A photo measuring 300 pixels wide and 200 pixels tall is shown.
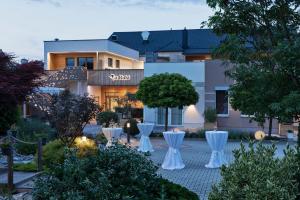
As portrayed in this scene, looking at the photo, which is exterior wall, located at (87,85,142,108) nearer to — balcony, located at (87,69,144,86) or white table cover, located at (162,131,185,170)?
balcony, located at (87,69,144,86)

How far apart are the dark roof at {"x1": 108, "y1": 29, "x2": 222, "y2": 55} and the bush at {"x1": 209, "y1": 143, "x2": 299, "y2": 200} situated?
118 ft

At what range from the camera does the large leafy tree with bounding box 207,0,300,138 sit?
21.7 ft

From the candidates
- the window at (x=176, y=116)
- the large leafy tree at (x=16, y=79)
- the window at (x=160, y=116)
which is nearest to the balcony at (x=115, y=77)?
the window at (x=160, y=116)

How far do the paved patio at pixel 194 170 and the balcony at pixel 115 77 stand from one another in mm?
12132

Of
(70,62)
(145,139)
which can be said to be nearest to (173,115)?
(145,139)

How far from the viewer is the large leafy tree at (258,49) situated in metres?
6.61

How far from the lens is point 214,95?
1112 inches

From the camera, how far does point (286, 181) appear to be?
5055 mm

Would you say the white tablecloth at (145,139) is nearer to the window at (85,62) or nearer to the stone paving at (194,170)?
the stone paving at (194,170)

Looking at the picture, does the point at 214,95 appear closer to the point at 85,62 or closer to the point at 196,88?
the point at 196,88

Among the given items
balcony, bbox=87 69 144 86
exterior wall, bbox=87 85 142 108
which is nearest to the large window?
balcony, bbox=87 69 144 86

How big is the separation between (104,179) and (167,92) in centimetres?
1662

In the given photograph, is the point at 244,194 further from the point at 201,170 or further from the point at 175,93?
the point at 175,93

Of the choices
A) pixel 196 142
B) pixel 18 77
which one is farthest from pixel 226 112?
pixel 18 77
